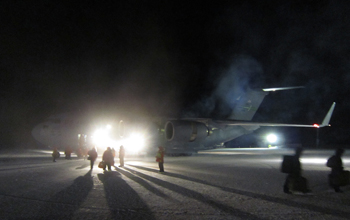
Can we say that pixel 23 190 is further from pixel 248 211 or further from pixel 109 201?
pixel 248 211

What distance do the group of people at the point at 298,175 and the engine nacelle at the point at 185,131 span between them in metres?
11.4

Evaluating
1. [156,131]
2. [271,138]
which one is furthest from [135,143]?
[271,138]

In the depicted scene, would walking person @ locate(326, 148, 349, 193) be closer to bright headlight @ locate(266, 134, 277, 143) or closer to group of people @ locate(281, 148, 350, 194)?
group of people @ locate(281, 148, 350, 194)

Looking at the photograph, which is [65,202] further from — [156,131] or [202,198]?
[156,131]

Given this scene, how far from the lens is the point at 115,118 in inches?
824

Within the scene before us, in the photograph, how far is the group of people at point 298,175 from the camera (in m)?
6.91

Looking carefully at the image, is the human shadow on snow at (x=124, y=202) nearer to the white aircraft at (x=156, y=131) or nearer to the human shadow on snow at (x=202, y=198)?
the human shadow on snow at (x=202, y=198)

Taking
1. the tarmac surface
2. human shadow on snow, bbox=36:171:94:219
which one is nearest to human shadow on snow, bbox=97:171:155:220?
the tarmac surface

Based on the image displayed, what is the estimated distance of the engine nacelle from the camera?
60.0ft

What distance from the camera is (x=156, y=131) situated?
19.4m

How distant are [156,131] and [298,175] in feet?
42.8

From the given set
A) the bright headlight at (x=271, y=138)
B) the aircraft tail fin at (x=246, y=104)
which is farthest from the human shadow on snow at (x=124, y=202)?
the bright headlight at (x=271, y=138)

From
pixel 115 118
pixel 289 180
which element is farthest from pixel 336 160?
pixel 115 118

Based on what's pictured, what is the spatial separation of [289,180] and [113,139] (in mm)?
15908
